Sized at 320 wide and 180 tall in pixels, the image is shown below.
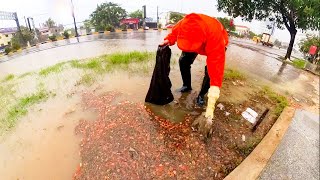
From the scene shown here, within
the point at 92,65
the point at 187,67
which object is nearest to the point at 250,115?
the point at 187,67

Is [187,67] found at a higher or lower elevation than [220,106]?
higher

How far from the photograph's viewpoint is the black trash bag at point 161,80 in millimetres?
4145

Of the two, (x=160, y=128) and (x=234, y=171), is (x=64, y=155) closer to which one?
(x=160, y=128)

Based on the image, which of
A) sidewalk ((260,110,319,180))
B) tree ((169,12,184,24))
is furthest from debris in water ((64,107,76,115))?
tree ((169,12,184,24))

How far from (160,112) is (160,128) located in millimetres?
552

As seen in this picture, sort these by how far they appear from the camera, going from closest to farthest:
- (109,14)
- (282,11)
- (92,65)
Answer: (92,65) < (282,11) < (109,14)

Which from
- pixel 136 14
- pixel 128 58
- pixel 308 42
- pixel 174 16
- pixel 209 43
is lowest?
pixel 128 58

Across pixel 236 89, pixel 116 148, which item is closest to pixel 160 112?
pixel 116 148

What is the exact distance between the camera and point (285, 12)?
31.6 ft

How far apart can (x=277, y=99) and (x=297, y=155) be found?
1951mm

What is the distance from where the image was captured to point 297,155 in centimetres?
340

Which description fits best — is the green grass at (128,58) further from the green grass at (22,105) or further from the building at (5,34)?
the building at (5,34)

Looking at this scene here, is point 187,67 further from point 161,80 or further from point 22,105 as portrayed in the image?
point 22,105

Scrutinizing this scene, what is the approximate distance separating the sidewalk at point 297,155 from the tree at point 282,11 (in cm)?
579
